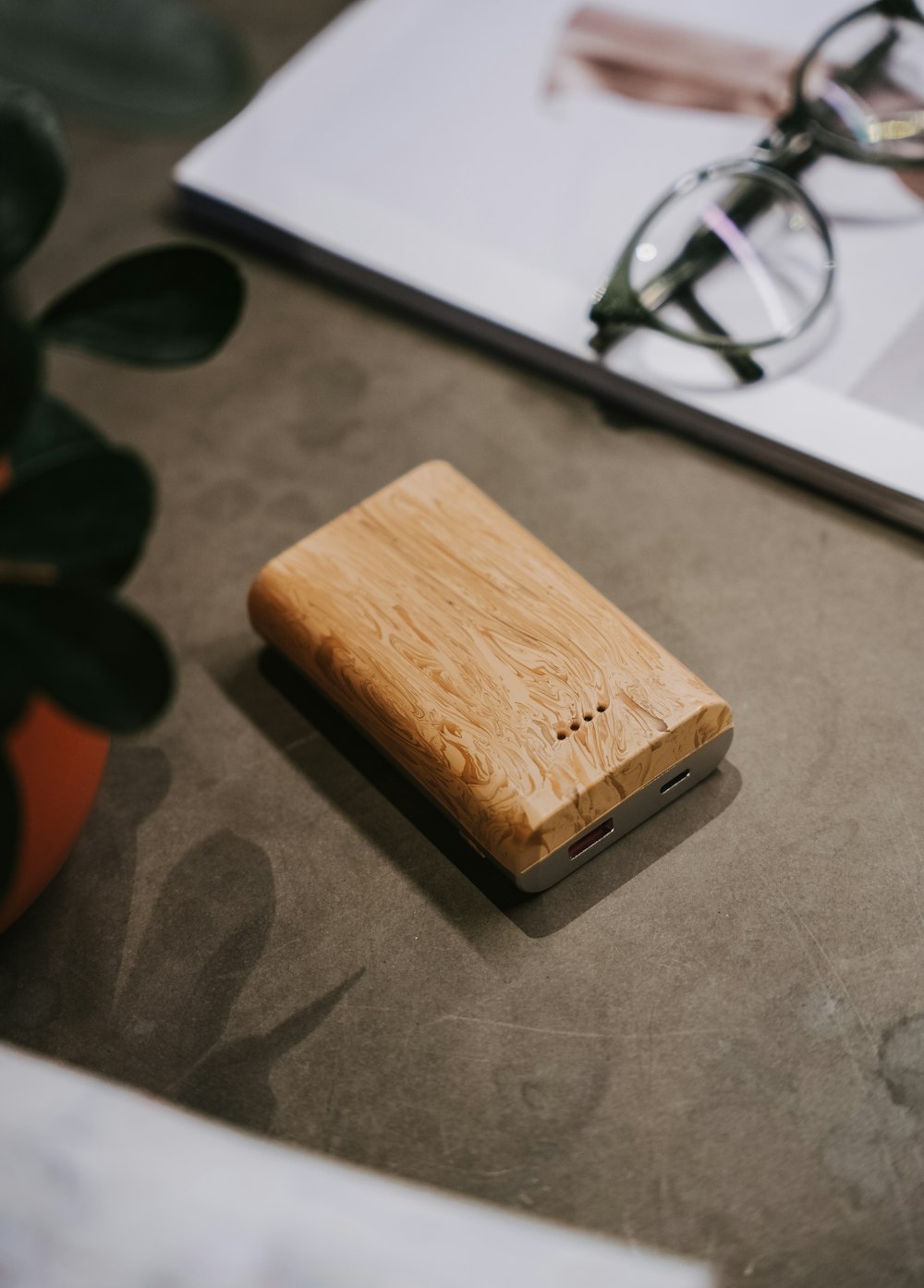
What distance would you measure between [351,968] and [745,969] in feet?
0.49

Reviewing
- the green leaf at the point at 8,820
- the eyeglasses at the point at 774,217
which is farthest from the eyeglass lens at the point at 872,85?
the green leaf at the point at 8,820

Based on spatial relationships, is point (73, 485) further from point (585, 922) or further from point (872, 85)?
point (872, 85)

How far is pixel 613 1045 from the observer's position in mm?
420

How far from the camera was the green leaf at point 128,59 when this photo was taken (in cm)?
19

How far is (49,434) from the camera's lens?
352 mm

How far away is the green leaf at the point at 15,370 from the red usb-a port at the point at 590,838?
25cm

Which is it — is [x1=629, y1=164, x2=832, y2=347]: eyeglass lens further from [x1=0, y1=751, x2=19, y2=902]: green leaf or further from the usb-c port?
[x1=0, y1=751, x2=19, y2=902]: green leaf

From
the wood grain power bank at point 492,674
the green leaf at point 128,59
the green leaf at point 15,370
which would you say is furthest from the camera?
the wood grain power bank at point 492,674

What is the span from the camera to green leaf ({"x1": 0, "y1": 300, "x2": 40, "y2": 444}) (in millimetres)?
299

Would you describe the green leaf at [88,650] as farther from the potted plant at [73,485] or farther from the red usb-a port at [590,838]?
the red usb-a port at [590,838]

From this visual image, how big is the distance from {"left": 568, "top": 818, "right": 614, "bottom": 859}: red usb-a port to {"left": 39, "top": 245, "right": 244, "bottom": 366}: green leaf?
223 millimetres

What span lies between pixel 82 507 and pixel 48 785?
129 millimetres

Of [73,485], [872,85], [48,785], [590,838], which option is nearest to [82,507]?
[73,485]

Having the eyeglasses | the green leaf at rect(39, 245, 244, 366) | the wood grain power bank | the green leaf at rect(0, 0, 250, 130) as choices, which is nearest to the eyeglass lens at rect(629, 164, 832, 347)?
the eyeglasses
